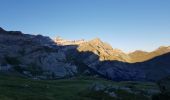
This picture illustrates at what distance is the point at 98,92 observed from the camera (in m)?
138

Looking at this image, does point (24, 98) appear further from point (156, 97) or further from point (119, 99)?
point (156, 97)

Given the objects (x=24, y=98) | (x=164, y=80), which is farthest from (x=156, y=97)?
(x=24, y=98)

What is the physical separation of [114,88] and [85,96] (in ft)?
44.2

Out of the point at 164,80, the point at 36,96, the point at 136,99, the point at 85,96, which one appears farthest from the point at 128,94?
the point at 36,96

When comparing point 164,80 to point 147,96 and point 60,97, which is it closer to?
point 147,96

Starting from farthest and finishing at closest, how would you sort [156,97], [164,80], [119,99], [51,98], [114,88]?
[114,88], [119,99], [51,98], [164,80], [156,97]

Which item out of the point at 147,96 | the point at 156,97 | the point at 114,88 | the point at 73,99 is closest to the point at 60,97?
the point at 73,99

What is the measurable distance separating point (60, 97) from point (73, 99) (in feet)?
19.0

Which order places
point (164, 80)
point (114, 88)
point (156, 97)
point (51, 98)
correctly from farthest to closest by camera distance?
1. point (114, 88)
2. point (51, 98)
3. point (164, 80)
4. point (156, 97)

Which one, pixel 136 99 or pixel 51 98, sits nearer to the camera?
pixel 51 98

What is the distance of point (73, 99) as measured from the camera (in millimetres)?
125250

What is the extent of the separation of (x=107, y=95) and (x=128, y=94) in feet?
30.0

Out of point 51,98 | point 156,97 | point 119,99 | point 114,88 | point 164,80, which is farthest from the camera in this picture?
point 114,88

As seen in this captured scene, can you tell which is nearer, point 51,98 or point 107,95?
point 51,98
